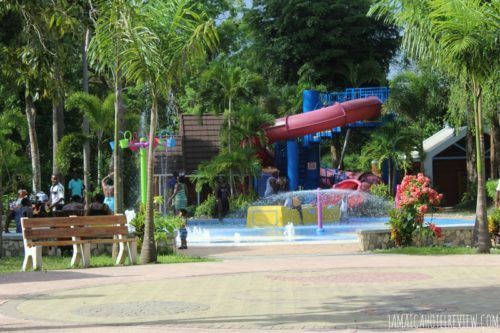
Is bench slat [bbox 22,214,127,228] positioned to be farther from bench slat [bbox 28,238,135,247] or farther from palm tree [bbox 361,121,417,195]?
palm tree [bbox 361,121,417,195]

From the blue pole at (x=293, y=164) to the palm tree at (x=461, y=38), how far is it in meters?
23.6

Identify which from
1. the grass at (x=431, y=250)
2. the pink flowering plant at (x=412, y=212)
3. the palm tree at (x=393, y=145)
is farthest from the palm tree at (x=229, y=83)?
the grass at (x=431, y=250)

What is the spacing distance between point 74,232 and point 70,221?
0.21 meters

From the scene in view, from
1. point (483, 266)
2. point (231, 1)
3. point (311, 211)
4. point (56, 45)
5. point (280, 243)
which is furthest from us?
point (231, 1)

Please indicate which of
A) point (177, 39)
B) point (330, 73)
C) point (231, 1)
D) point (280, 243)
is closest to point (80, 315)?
point (177, 39)

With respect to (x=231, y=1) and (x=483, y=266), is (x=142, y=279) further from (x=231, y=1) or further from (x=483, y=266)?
(x=231, y=1)

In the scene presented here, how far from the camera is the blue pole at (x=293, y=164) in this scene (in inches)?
1636

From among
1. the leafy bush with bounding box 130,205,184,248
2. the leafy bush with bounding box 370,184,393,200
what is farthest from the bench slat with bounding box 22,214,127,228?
the leafy bush with bounding box 370,184,393,200

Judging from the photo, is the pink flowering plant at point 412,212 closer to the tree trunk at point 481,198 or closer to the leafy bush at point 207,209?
the tree trunk at point 481,198

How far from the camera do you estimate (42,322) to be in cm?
906

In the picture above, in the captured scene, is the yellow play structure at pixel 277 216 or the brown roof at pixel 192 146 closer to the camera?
the yellow play structure at pixel 277 216

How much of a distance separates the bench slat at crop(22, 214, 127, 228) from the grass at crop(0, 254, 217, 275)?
77 centimetres

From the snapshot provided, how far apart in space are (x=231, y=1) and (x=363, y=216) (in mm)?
32081

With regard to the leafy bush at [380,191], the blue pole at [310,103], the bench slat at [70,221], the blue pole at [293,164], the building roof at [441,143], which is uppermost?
the blue pole at [310,103]
